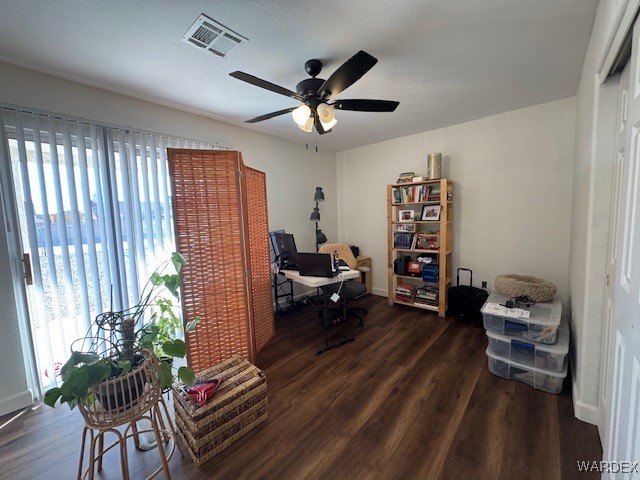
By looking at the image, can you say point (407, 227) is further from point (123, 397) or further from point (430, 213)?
point (123, 397)

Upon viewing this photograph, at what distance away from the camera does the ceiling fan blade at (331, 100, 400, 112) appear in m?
1.86

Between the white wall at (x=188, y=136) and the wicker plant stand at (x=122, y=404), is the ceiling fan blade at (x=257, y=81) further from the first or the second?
the wicker plant stand at (x=122, y=404)

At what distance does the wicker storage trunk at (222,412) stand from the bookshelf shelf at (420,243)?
8.32 feet

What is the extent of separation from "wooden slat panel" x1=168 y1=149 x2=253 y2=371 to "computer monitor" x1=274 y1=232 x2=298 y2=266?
90cm

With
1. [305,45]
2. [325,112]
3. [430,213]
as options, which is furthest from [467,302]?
[305,45]

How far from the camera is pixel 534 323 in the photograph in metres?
2.04

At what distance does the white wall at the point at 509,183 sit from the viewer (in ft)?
9.17

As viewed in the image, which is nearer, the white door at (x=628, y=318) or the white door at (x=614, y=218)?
the white door at (x=628, y=318)

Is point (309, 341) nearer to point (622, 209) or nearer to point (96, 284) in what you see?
point (96, 284)

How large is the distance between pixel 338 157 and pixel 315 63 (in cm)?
280

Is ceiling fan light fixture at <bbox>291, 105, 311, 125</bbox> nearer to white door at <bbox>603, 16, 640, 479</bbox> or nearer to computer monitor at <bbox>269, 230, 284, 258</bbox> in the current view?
white door at <bbox>603, 16, 640, 479</bbox>

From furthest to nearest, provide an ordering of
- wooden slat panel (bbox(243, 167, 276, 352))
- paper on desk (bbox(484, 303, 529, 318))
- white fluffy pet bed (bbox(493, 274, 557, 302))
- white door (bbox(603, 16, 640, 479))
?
wooden slat panel (bbox(243, 167, 276, 352)) → white fluffy pet bed (bbox(493, 274, 557, 302)) → paper on desk (bbox(484, 303, 529, 318)) → white door (bbox(603, 16, 640, 479))

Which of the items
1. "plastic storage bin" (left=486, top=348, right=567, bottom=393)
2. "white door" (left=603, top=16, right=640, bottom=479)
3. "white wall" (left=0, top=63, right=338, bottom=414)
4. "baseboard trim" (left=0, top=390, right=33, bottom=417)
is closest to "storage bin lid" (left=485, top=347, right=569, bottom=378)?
"plastic storage bin" (left=486, top=348, right=567, bottom=393)

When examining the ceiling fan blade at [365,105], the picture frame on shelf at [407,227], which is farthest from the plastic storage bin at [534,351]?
the ceiling fan blade at [365,105]
